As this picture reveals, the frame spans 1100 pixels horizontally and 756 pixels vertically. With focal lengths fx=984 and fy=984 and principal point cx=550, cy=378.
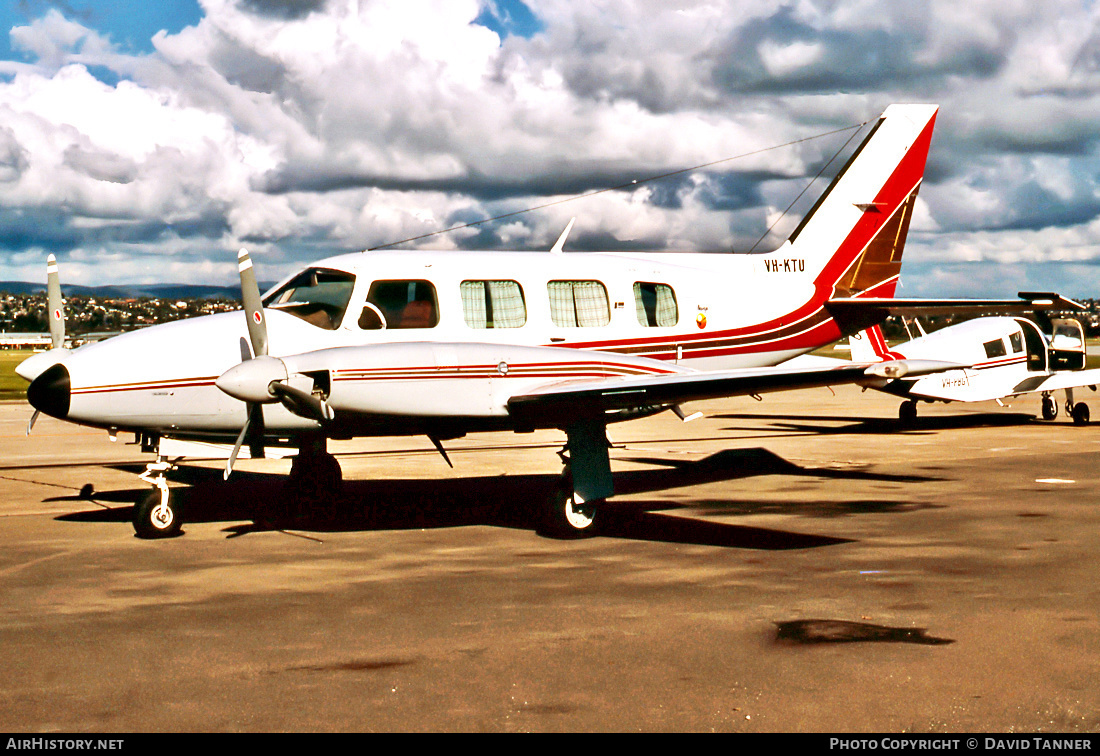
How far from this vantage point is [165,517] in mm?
10852

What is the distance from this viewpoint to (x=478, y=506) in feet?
43.0

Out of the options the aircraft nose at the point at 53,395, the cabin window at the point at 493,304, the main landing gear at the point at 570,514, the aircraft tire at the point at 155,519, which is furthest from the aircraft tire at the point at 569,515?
the aircraft nose at the point at 53,395

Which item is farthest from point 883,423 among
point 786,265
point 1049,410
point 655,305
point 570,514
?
point 570,514

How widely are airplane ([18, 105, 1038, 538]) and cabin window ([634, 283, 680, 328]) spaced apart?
0.02 m

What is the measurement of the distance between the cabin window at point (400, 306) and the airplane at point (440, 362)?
17 mm

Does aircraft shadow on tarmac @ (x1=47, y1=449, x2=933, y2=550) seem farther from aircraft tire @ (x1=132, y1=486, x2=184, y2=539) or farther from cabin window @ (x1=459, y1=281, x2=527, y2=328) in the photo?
cabin window @ (x1=459, y1=281, x2=527, y2=328)

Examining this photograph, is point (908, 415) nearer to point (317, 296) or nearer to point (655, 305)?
point (655, 305)

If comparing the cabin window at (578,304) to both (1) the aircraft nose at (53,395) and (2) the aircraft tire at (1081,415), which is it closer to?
(1) the aircraft nose at (53,395)

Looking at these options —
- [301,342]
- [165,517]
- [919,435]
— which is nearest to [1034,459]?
[919,435]

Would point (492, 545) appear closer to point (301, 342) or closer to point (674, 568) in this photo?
point (674, 568)

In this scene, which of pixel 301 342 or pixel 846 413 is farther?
pixel 846 413

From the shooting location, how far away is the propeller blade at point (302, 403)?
30.9ft
